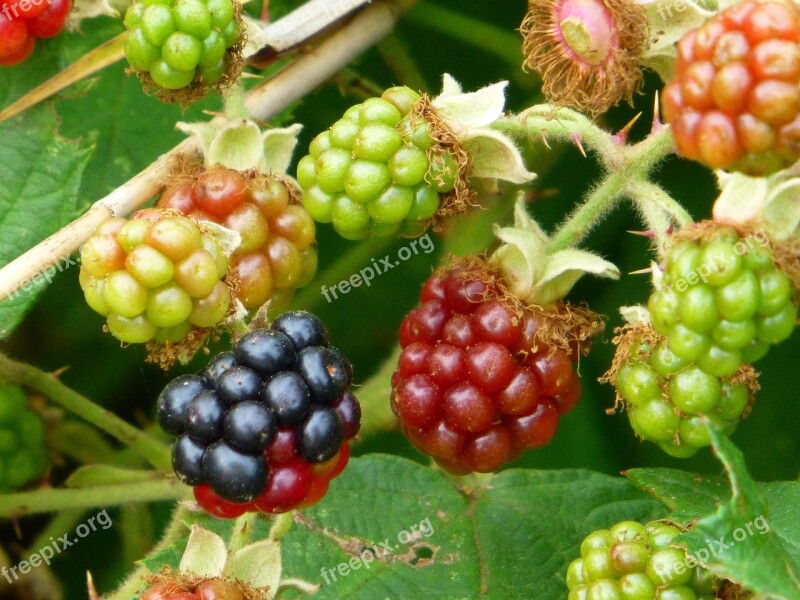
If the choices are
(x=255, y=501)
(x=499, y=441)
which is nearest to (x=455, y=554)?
(x=499, y=441)

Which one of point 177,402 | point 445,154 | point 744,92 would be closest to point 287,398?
point 177,402

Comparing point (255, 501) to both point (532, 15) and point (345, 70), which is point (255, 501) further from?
point (345, 70)

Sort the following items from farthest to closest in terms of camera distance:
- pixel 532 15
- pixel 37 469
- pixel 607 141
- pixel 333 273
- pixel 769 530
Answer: pixel 333 273, pixel 37 469, pixel 532 15, pixel 607 141, pixel 769 530

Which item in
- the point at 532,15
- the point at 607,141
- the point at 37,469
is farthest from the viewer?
the point at 37,469

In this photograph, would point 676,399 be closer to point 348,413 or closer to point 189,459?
point 348,413

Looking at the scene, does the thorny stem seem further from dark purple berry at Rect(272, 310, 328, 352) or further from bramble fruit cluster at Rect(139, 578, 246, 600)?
bramble fruit cluster at Rect(139, 578, 246, 600)

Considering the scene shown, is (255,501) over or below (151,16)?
below
